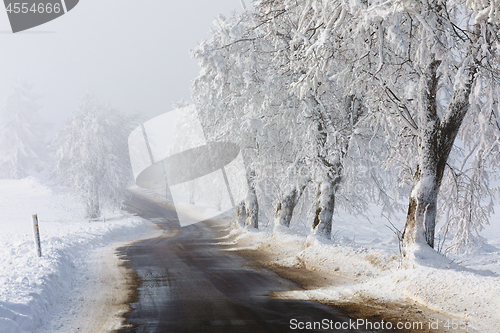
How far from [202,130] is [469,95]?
17.6m

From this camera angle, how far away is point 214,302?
675 cm

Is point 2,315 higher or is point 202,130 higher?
point 202,130

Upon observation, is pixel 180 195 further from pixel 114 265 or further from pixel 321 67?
pixel 321 67

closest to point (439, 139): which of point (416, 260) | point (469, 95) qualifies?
point (469, 95)

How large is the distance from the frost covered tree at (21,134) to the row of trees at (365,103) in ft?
152

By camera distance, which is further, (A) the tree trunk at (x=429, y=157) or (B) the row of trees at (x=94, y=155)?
(B) the row of trees at (x=94, y=155)

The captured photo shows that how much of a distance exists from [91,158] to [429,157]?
33.4 meters

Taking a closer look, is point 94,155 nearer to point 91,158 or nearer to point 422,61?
point 91,158

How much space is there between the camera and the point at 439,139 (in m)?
7.98

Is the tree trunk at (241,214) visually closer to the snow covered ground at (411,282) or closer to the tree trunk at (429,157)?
the snow covered ground at (411,282)

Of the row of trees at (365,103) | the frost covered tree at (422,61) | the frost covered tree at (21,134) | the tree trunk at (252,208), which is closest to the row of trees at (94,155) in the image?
the row of trees at (365,103)

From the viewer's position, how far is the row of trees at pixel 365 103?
7039 millimetres

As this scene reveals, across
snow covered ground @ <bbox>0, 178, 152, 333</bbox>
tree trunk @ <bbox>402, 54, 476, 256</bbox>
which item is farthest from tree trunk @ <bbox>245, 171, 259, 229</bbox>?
tree trunk @ <bbox>402, 54, 476, 256</bbox>

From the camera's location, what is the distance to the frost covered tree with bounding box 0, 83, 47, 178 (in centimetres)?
5847
